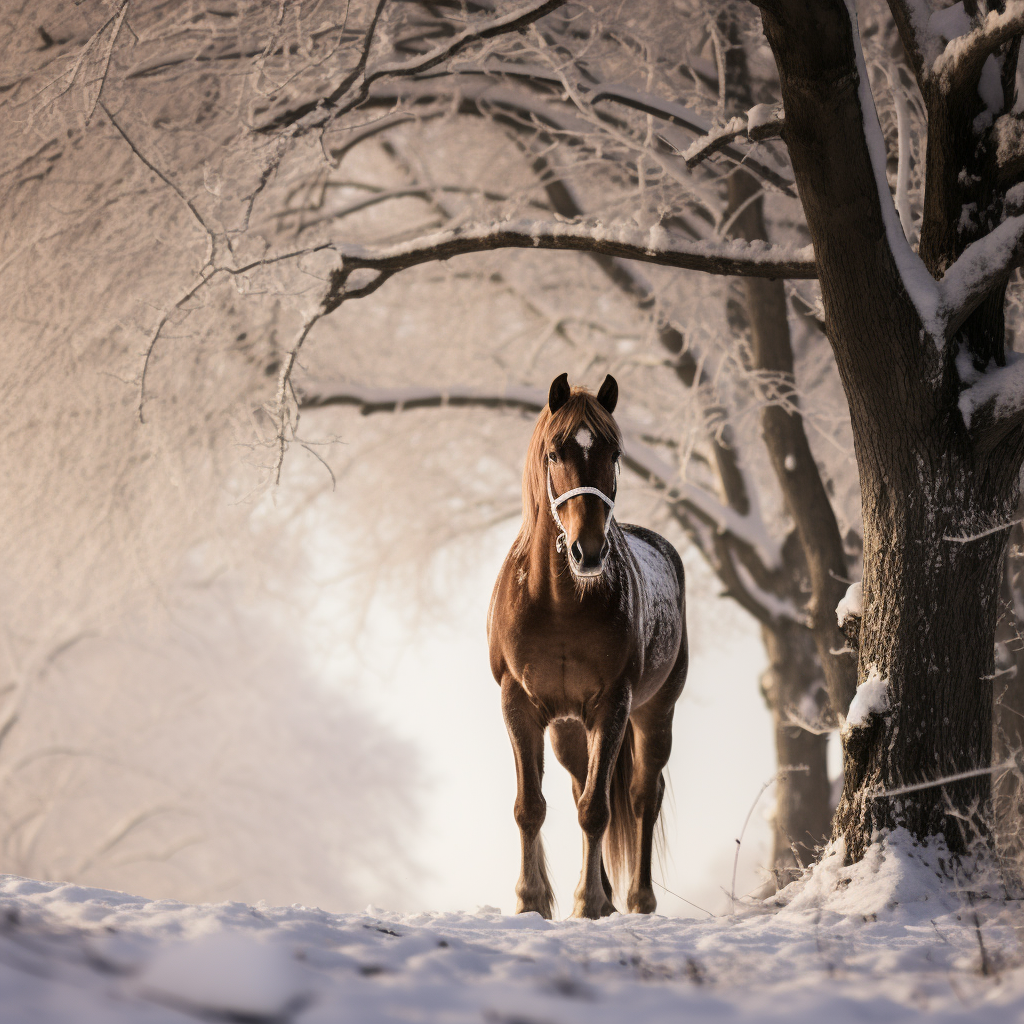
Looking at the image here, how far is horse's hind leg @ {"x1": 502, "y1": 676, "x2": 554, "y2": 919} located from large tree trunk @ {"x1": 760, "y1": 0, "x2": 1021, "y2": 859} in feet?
4.38

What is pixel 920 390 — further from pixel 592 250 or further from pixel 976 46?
pixel 592 250

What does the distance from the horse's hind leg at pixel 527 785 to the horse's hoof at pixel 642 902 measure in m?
0.69

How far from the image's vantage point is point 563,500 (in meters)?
3.74

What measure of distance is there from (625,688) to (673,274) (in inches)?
251

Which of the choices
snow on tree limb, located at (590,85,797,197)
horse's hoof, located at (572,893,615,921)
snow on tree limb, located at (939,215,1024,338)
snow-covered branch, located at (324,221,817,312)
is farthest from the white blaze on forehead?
snow on tree limb, located at (590,85,797,197)

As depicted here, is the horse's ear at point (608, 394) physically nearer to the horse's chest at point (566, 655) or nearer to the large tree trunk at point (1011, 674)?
the horse's chest at point (566, 655)

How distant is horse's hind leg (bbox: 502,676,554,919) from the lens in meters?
4.11

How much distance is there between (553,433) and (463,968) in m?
2.15

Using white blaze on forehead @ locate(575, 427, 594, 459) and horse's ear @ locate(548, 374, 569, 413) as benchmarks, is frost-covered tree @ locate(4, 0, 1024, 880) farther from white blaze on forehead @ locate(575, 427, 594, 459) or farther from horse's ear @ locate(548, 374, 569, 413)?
white blaze on forehead @ locate(575, 427, 594, 459)

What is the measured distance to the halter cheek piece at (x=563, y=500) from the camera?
12.1ft

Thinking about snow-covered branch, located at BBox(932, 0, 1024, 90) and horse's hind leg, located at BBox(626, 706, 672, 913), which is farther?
horse's hind leg, located at BBox(626, 706, 672, 913)

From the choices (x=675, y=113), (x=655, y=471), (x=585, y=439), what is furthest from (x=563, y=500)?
(x=655, y=471)

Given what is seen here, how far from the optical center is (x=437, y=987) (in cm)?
208

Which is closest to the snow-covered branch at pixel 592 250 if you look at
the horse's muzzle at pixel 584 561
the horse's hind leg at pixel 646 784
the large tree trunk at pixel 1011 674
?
the horse's muzzle at pixel 584 561
